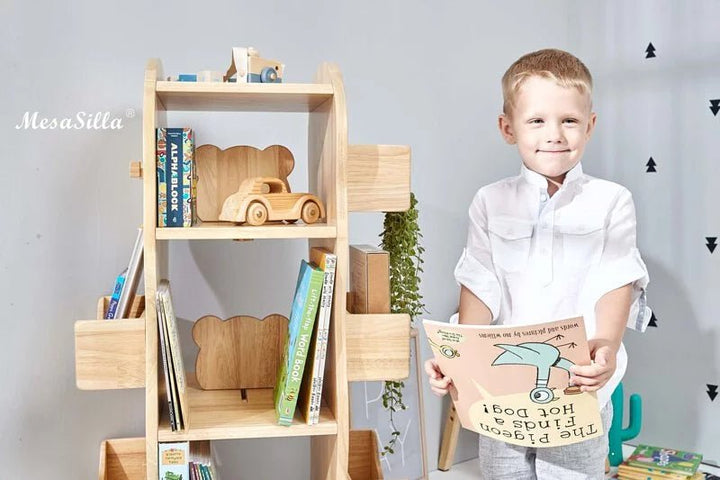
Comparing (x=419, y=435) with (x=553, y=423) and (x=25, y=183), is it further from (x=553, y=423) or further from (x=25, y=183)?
(x=25, y=183)

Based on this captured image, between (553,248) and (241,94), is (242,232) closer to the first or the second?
(241,94)

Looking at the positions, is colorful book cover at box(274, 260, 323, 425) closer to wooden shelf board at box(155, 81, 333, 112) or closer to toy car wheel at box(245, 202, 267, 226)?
toy car wheel at box(245, 202, 267, 226)

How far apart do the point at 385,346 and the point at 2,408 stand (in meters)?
0.89

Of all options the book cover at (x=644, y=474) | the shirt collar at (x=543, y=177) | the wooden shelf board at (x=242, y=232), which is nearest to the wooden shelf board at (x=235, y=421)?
the wooden shelf board at (x=242, y=232)

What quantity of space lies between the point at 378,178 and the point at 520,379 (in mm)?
495

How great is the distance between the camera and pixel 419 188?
88.2 inches

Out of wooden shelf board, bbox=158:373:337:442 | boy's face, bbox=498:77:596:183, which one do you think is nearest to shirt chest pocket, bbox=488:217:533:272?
boy's face, bbox=498:77:596:183

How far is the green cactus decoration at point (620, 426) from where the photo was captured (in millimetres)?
2289

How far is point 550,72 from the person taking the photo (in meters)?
1.41

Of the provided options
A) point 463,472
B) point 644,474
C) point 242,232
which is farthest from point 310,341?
point 644,474

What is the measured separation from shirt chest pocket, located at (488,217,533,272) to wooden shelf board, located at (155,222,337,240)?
1.02ft

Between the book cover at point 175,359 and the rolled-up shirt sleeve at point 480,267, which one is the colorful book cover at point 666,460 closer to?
the rolled-up shirt sleeve at point 480,267

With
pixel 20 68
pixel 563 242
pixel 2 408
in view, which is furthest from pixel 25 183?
pixel 563 242

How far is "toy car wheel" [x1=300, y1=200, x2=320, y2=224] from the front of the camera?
1549mm
